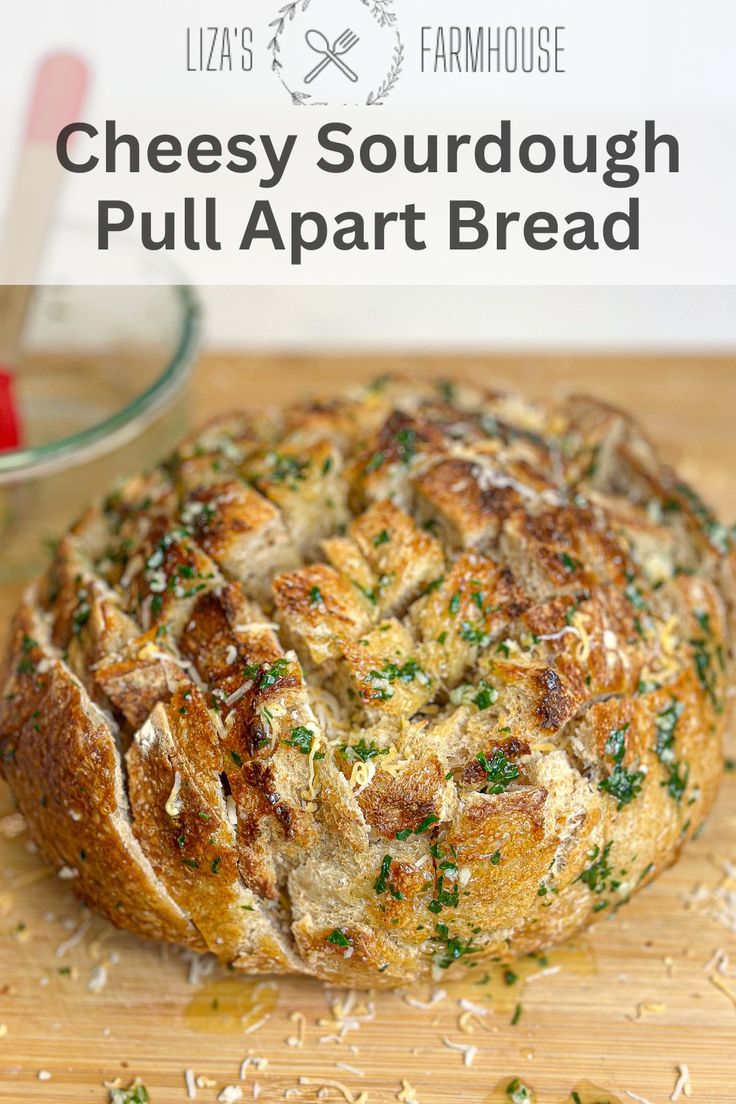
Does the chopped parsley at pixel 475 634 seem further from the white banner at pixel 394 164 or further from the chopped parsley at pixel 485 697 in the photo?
the white banner at pixel 394 164

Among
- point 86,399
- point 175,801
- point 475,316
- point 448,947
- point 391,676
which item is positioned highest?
point 475,316

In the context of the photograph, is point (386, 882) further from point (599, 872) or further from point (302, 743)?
point (599, 872)

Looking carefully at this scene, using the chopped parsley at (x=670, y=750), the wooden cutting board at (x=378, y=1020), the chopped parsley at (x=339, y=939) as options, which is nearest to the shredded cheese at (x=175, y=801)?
the chopped parsley at (x=339, y=939)

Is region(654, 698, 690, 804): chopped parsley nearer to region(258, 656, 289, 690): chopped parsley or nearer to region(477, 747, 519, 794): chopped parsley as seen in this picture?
region(477, 747, 519, 794): chopped parsley

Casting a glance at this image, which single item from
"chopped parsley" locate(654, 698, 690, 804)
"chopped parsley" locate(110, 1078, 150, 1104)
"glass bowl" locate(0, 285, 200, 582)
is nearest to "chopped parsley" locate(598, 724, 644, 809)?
"chopped parsley" locate(654, 698, 690, 804)

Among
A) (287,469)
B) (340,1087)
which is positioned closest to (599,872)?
(340,1087)

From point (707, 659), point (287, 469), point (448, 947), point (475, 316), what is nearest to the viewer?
point (448, 947)

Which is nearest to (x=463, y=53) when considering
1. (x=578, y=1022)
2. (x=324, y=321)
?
(x=324, y=321)
